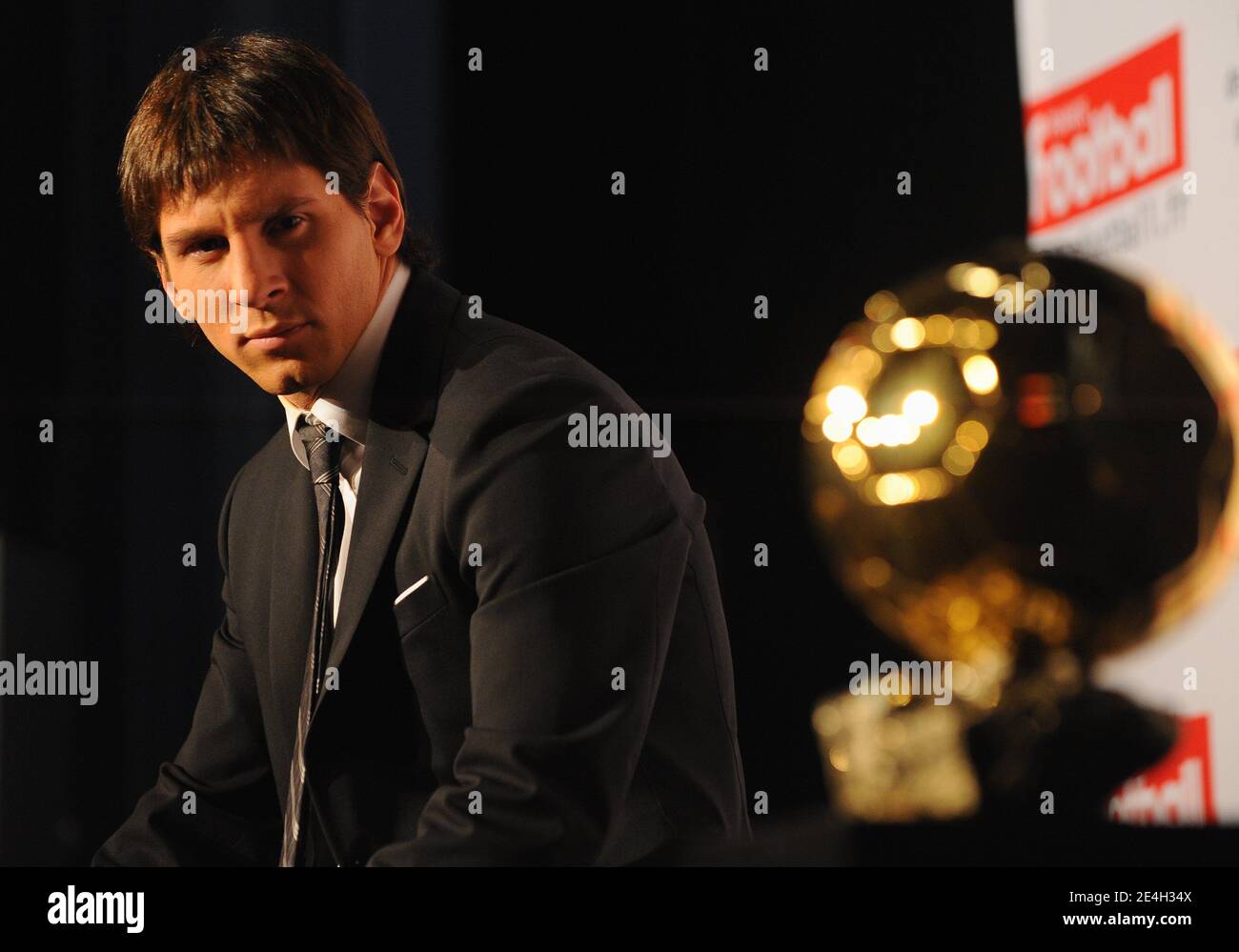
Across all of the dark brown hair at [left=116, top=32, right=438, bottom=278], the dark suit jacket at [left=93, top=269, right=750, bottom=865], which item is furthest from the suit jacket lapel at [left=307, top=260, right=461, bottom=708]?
the dark brown hair at [left=116, top=32, right=438, bottom=278]

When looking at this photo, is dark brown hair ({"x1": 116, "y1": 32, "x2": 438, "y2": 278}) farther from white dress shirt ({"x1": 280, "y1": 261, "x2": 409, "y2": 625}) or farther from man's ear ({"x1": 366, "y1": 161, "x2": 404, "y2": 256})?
white dress shirt ({"x1": 280, "y1": 261, "x2": 409, "y2": 625})

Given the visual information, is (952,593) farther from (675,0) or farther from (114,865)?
(114,865)

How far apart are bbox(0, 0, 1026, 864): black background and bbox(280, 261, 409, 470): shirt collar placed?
0.38m

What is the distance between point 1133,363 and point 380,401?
3.44ft

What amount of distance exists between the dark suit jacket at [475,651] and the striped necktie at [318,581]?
0.02m

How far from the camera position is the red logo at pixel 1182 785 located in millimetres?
2102

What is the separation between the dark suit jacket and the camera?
151 centimetres

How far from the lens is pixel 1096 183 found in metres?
2.26
